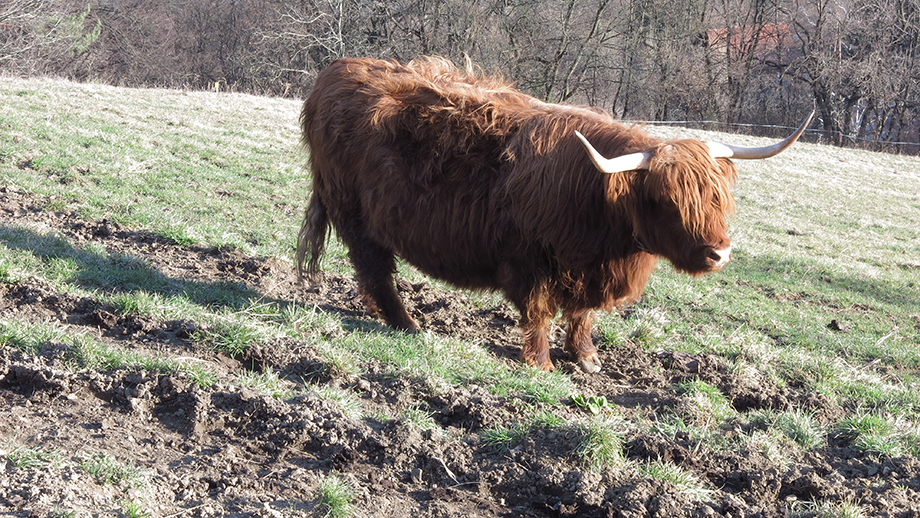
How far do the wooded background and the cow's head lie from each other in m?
21.6

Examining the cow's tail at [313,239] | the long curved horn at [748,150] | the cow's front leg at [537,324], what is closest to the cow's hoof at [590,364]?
the cow's front leg at [537,324]

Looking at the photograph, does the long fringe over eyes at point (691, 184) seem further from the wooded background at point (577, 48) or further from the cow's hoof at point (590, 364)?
the wooded background at point (577, 48)

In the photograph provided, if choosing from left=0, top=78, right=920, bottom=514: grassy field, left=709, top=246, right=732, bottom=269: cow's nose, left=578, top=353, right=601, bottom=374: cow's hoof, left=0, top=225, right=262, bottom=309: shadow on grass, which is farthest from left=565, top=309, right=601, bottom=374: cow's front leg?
left=0, top=225, right=262, bottom=309: shadow on grass

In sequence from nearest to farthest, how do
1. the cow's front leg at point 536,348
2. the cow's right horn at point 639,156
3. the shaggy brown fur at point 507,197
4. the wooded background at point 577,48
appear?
the cow's right horn at point 639,156 → the shaggy brown fur at point 507,197 → the cow's front leg at point 536,348 → the wooded background at point 577,48

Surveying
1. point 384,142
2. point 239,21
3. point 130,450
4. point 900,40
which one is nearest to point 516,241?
point 384,142

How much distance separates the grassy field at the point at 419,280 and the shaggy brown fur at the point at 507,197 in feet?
1.63

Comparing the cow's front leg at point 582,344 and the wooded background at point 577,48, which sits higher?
the wooded background at point 577,48

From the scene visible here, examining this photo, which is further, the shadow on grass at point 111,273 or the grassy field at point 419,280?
the shadow on grass at point 111,273

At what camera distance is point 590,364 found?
4949mm

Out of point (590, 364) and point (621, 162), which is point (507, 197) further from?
point (590, 364)

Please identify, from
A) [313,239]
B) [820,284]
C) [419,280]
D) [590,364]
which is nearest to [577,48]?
[820,284]

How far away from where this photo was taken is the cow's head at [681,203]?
4.13 m

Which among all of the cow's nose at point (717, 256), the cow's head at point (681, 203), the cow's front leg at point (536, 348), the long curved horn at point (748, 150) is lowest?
the cow's front leg at point (536, 348)

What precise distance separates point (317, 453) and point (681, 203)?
2339mm
